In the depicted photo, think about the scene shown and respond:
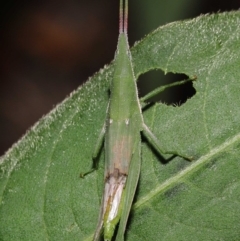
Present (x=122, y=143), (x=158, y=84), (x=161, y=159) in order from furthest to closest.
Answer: (x=158, y=84)
(x=122, y=143)
(x=161, y=159)

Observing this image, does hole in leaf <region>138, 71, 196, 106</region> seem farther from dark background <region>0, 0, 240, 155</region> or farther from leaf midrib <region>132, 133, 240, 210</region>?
dark background <region>0, 0, 240, 155</region>

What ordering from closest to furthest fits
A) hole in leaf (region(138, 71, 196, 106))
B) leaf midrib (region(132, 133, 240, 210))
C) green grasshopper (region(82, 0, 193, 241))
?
leaf midrib (region(132, 133, 240, 210)) < green grasshopper (region(82, 0, 193, 241)) < hole in leaf (region(138, 71, 196, 106))

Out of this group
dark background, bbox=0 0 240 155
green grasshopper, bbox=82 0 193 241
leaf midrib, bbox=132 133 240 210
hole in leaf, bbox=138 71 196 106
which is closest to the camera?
leaf midrib, bbox=132 133 240 210

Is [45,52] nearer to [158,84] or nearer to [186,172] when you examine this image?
[158,84]

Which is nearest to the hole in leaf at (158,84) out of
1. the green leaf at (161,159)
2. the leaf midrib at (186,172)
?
the green leaf at (161,159)

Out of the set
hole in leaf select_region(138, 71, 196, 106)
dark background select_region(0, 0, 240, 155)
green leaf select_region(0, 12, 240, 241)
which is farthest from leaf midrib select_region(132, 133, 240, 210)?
dark background select_region(0, 0, 240, 155)

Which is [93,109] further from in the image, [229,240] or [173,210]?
[229,240]

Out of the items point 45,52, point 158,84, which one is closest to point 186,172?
point 158,84
